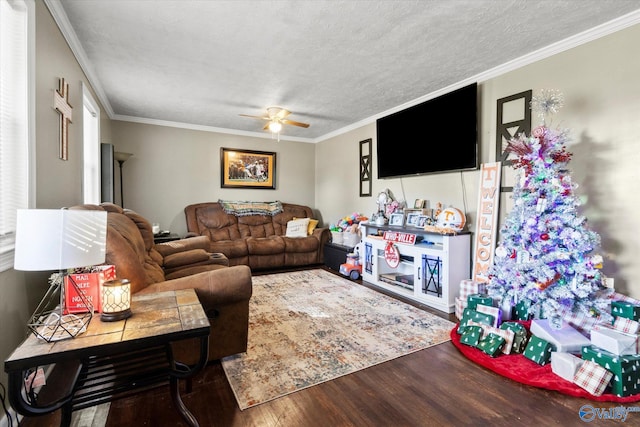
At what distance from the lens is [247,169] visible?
5.67 m

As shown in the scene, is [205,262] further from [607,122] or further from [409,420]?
[607,122]

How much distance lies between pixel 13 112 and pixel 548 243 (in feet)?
11.0

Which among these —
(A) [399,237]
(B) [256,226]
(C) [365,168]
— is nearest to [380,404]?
(A) [399,237]

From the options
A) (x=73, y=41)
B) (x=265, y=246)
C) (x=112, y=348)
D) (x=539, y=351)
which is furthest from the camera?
(x=265, y=246)

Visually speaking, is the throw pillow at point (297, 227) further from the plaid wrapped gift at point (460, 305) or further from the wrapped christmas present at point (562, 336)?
the wrapped christmas present at point (562, 336)

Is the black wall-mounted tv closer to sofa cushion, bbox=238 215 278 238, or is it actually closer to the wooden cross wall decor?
sofa cushion, bbox=238 215 278 238

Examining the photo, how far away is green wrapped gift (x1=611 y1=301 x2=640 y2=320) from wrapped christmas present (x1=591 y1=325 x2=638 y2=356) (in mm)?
194

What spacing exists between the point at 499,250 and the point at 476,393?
3.55 feet

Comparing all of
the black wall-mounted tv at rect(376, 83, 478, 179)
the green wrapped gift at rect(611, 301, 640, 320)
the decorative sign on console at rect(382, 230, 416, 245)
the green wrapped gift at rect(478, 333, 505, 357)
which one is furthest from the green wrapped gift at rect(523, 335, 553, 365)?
the black wall-mounted tv at rect(376, 83, 478, 179)

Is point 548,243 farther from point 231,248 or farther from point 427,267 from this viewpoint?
point 231,248

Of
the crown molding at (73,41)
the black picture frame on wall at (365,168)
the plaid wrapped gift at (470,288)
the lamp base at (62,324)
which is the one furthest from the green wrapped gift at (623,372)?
the crown molding at (73,41)

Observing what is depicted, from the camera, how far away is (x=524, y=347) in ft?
7.11
